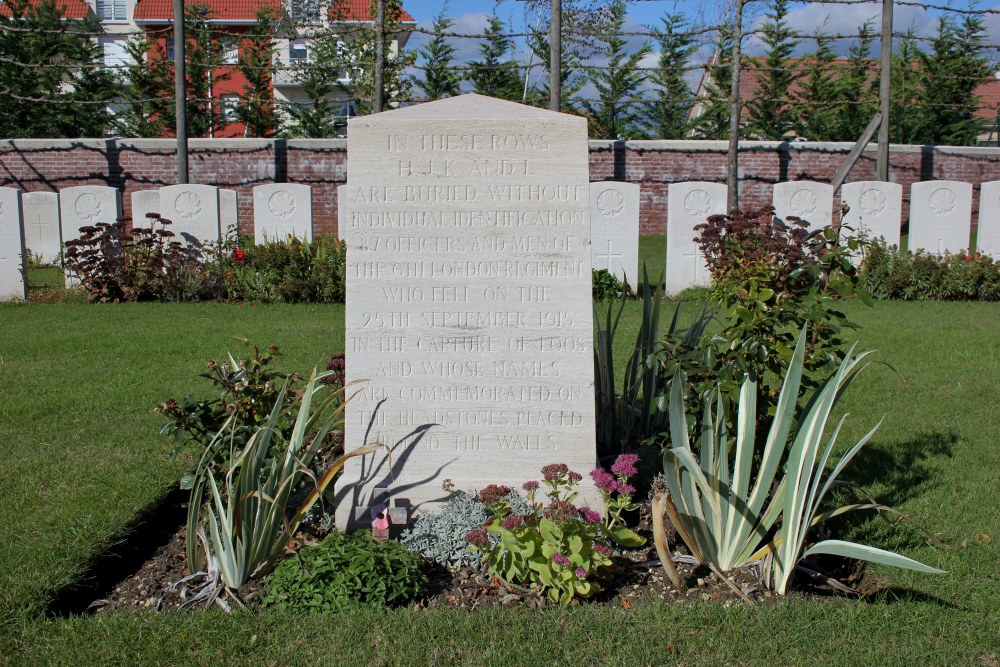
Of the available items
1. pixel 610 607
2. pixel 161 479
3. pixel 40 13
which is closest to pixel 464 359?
pixel 610 607

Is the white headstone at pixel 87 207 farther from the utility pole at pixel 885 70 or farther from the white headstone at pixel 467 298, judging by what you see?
the utility pole at pixel 885 70

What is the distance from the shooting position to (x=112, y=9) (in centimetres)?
3447

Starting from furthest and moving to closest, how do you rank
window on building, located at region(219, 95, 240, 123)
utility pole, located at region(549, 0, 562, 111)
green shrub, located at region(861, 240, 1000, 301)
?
window on building, located at region(219, 95, 240, 123) → utility pole, located at region(549, 0, 562, 111) → green shrub, located at region(861, 240, 1000, 301)

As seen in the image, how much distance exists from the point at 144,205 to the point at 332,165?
7602mm

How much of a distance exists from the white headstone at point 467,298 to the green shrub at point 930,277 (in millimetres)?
7387

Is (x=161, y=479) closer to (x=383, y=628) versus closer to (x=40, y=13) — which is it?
(x=383, y=628)

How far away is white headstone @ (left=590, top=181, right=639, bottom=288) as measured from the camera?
10.0 m

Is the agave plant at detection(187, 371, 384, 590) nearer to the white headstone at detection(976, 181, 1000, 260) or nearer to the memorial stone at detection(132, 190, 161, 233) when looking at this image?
the memorial stone at detection(132, 190, 161, 233)

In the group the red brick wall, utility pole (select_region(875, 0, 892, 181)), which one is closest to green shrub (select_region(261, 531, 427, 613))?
utility pole (select_region(875, 0, 892, 181))

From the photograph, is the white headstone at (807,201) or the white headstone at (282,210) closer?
the white headstone at (807,201)

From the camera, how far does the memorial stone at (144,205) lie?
10.4 metres

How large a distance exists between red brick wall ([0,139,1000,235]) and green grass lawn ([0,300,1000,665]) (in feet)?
38.4

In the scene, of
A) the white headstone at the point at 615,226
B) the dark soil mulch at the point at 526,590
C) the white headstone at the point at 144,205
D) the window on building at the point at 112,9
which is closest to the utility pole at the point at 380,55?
the white headstone at the point at 144,205

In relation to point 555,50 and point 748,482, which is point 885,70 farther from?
point 748,482
